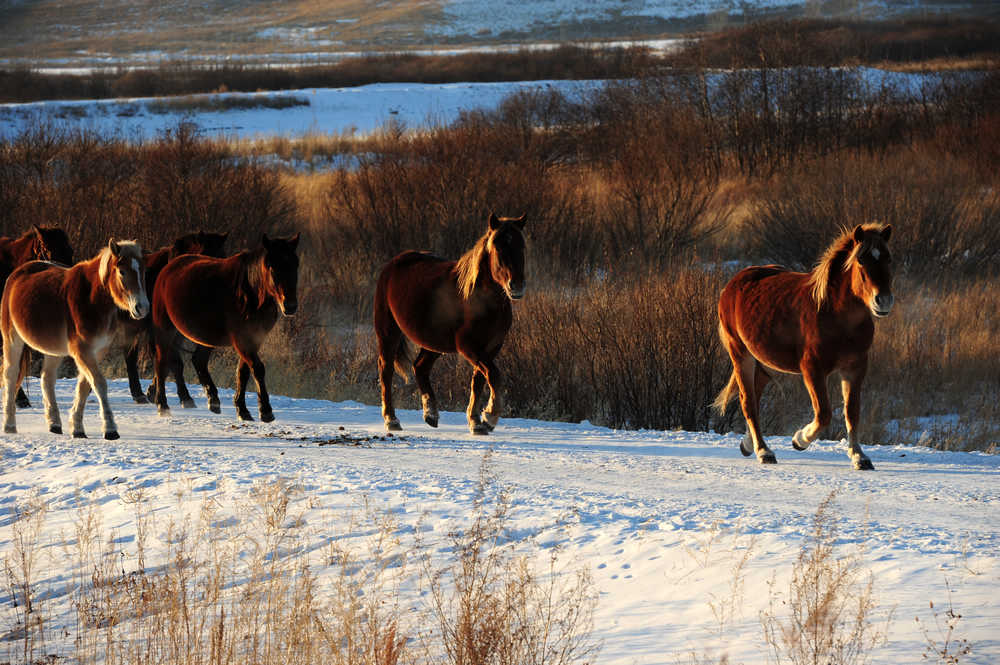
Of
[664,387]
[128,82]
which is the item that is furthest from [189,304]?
[128,82]

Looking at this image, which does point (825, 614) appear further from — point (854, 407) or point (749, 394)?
point (749, 394)

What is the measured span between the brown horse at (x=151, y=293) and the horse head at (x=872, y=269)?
6472 millimetres

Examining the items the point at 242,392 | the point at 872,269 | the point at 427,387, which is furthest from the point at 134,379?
the point at 872,269

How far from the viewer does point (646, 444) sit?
31.7ft

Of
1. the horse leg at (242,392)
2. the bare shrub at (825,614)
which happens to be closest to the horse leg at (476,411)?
the horse leg at (242,392)

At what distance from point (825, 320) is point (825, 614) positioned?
376cm

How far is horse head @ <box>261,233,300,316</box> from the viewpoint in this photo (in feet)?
33.1

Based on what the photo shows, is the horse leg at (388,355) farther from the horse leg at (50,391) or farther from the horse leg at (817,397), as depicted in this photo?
the horse leg at (817,397)

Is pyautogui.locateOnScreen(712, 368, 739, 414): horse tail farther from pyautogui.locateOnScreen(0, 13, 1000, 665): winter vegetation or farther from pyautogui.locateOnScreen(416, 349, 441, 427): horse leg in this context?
pyautogui.locateOnScreen(416, 349, 441, 427): horse leg

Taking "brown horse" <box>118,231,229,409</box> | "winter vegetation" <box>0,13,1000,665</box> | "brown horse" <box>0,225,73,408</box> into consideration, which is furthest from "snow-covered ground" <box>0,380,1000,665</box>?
"brown horse" <box>0,225,73,408</box>

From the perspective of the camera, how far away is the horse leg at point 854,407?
27.4ft

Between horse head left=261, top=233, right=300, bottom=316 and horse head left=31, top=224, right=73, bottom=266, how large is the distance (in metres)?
2.93

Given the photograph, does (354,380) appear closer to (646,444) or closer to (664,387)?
(664,387)

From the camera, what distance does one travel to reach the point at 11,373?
33.8 feet
